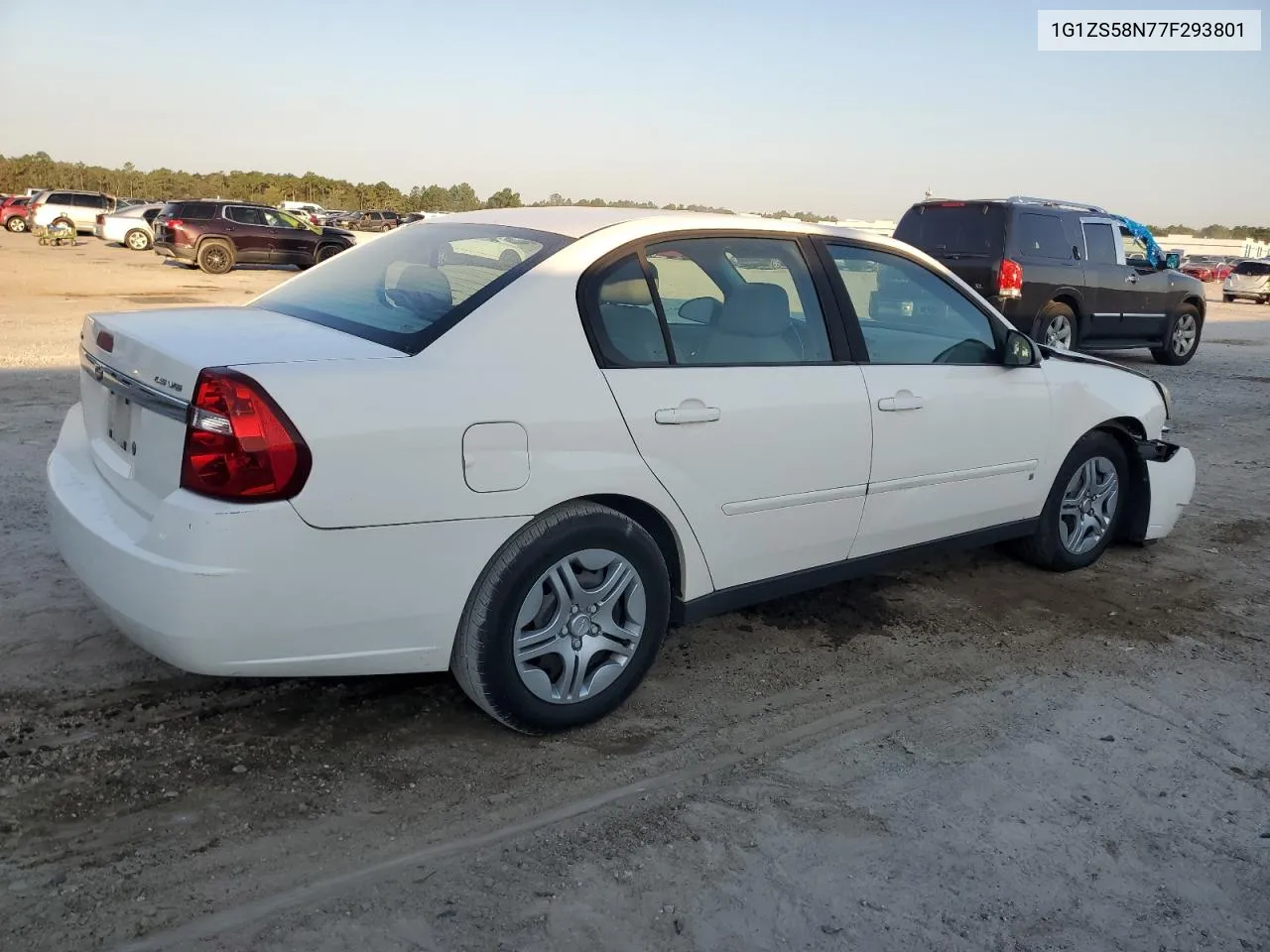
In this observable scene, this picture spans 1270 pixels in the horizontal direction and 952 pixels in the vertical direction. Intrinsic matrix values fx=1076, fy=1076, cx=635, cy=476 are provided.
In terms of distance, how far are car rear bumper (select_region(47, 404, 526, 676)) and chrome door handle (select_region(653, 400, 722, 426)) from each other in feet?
1.99

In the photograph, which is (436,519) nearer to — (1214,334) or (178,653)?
(178,653)

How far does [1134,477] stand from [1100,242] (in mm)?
8806

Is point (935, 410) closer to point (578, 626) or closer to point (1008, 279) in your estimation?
point (578, 626)

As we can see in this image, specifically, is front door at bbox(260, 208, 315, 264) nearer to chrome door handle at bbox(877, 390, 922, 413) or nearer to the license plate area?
the license plate area

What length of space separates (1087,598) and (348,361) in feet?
11.8

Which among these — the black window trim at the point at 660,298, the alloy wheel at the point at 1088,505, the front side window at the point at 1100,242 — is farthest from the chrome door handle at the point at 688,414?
the front side window at the point at 1100,242

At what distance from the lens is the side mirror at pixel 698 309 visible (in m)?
3.69

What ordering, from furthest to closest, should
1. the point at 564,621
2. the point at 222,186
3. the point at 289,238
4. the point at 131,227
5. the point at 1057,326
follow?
the point at 222,186 < the point at 131,227 < the point at 289,238 < the point at 1057,326 < the point at 564,621

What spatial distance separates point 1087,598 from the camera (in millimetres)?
4945

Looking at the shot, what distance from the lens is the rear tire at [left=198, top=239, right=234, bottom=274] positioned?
78.1 ft

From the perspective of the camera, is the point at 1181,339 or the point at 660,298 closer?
the point at 660,298

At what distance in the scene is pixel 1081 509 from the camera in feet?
17.0

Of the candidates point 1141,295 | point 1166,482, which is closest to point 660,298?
point 1166,482

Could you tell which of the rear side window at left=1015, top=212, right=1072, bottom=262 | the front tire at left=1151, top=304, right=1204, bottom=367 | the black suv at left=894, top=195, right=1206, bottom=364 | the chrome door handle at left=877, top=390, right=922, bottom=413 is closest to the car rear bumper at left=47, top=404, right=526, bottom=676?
the chrome door handle at left=877, top=390, right=922, bottom=413
